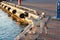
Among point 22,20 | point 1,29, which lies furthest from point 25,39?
point 22,20

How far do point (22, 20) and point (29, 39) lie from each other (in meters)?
8.07

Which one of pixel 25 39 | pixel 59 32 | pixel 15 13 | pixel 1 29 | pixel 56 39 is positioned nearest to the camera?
pixel 25 39

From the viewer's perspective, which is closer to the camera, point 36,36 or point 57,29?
point 36,36

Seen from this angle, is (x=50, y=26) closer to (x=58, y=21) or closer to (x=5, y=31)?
(x=58, y=21)

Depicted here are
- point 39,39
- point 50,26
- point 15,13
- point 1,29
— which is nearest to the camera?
point 39,39

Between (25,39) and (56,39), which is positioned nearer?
(25,39)

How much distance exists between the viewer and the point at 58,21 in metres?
12.0

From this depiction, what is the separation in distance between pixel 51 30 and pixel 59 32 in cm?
49

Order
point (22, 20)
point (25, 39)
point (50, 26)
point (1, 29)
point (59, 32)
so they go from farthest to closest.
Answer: point (22, 20), point (1, 29), point (50, 26), point (59, 32), point (25, 39)

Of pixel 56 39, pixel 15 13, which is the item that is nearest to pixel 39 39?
pixel 56 39

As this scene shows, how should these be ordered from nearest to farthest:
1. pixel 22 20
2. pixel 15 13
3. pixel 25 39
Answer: pixel 25 39 → pixel 22 20 → pixel 15 13

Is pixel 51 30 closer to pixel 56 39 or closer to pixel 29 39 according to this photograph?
pixel 56 39

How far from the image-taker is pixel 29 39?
21.3 feet

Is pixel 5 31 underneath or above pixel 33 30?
underneath
